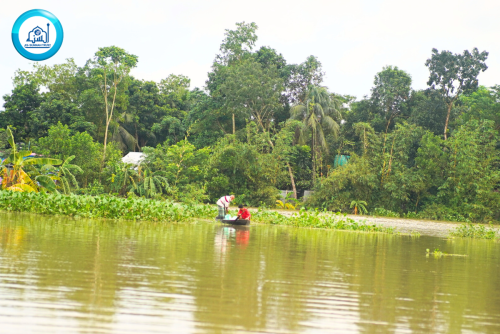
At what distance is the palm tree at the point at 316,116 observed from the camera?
33562mm

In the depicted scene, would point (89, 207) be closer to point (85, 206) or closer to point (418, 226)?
point (85, 206)

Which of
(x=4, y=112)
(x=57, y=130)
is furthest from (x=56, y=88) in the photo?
(x=57, y=130)

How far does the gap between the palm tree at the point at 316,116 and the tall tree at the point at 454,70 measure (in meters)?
6.36

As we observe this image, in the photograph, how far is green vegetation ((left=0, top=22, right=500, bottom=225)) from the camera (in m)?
28.3

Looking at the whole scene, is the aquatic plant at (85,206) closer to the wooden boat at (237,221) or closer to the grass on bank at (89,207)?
the grass on bank at (89,207)

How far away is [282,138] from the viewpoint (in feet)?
105

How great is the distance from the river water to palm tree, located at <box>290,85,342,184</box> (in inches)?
878

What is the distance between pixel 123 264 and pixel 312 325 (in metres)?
3.71

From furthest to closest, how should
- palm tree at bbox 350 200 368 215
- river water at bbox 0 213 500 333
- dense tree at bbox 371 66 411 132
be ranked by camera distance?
dense tree at bbox 371 66 411 132 → palm tree at bbox 350 200 368 215 → river water at bbox 0 213 500 333

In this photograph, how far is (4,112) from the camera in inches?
1340

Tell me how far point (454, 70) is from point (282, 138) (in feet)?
34.3

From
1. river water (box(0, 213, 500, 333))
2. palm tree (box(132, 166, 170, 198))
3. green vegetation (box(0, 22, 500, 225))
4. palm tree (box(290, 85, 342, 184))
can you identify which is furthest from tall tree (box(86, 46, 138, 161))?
river water (box(0, 213, 500, 333))

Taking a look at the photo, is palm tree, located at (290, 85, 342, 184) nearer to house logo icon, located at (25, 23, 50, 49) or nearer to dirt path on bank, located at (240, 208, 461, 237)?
dirt path on bank, located at (240, 208, 461, 237)

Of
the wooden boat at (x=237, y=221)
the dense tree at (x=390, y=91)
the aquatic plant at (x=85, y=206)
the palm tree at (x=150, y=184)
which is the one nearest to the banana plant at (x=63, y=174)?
the palm tree at (x=150, y=184)
